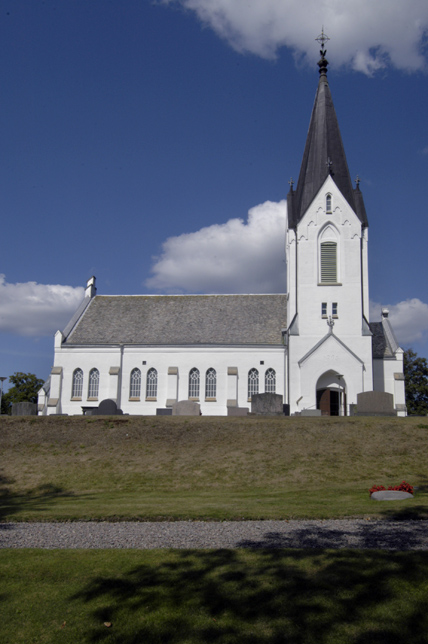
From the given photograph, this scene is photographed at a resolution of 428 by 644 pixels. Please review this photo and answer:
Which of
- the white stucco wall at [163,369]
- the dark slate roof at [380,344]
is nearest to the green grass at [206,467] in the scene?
the white stucco wall at [163,369]

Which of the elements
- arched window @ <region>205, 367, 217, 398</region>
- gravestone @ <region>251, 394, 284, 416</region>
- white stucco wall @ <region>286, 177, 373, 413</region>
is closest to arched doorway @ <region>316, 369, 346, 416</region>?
white stucco wall @ <region>286, 177, 373, 413</region>

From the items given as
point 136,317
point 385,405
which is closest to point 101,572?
point 385,405

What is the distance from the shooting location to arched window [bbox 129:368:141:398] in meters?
45.9

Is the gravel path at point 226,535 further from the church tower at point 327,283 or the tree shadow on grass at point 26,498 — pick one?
the church tower at point 327,283

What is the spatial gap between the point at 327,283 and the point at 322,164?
10.3 m

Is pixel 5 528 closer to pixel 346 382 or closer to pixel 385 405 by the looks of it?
pixel 385 405

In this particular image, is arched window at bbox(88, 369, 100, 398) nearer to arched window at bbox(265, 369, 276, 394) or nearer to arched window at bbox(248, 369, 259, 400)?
arched window at bbox(248, 369, 259, 400)

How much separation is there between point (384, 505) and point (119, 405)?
3286 cm

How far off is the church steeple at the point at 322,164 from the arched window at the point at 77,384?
22.2 meters

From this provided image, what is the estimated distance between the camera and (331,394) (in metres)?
41.1

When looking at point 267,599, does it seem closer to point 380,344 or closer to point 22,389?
point 380,344

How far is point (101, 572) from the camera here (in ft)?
29.9

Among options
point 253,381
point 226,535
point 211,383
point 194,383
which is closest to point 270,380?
point 253,381

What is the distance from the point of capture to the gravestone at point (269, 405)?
115ft
